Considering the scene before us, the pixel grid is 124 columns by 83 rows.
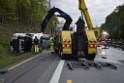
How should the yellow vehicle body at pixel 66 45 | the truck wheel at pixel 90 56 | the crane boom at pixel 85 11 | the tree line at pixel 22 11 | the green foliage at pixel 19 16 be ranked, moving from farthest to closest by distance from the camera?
the tree line at pixel 22 11
the green foliage at pixel 19 16
the crane boom at pixel 85 11
the truck wheel at pixel 90 56
the yellow vehicle body at pixel 66 45

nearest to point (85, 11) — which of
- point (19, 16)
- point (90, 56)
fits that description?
point (90, 56)

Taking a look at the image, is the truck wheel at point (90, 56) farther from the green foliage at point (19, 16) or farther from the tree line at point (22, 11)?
the tree line at point (22, 11)

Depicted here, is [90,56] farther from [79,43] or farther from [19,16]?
[19,16]

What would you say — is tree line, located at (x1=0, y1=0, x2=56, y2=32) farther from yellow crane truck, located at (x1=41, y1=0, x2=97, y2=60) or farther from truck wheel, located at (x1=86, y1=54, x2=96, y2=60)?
truck wheel, located at (x1=86, y1=54, x2=96, y2=60)

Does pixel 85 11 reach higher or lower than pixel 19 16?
lower

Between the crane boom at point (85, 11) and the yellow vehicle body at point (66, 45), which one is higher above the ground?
the crane boom at point (85, 11)

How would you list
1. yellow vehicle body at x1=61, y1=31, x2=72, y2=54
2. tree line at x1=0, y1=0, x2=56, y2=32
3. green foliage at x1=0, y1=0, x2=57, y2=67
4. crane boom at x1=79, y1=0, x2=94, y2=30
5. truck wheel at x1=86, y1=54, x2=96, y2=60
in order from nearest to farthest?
yellow vehicle body at x1=61, y1=31, x2=72, y2=54 → truck wheel at x1=86, y1=54, x2=96, y2=60 → crane boom at x1=79, y1=0, x2=94, y2=30 → green foliage at x1=0, y1=0, x2=57, y2=67 → tree line at x1=0, y1=0, x2=56, y2=32

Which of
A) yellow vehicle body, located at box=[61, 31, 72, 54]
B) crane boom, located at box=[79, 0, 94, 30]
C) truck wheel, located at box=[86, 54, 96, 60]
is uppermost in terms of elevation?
crane boom, located at box=[79, 0, 94, 30]

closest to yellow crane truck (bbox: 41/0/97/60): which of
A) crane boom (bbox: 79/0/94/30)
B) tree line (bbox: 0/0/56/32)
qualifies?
crane boom (bbox: 79/0/94/30)

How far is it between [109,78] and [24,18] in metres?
59.3

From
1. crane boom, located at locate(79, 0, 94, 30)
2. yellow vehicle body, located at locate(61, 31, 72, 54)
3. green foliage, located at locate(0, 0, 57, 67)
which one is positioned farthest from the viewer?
green foliage, located at locate(0, 0, 57, 67)

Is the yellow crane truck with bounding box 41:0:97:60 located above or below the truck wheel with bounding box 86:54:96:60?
above

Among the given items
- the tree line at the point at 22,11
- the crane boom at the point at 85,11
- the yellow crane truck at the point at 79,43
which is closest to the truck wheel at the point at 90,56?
the yellow crane truck at the point at 79,43

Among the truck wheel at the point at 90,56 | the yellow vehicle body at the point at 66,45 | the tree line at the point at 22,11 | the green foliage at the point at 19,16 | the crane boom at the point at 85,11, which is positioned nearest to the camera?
the yellow vehicle body at the point at 66,45
